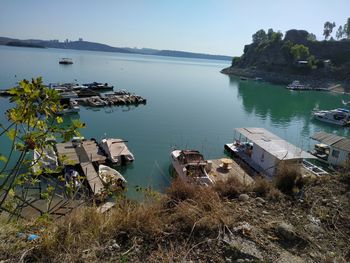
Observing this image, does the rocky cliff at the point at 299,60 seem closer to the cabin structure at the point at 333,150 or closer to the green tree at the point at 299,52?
the green tree at the point at 299,52

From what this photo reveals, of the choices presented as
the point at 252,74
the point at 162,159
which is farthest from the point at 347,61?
the point at 162,159

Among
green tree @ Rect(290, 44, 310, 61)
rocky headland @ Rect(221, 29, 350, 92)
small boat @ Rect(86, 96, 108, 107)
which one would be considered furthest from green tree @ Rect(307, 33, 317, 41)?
small boat @ Rect(86, 96, 108, 107)

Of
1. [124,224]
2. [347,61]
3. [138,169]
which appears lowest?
[138,169]

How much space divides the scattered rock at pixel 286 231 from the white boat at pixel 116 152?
16.9 metres

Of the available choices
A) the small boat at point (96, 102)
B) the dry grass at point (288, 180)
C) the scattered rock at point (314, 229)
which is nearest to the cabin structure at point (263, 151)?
the dry grass at point (288, 180)

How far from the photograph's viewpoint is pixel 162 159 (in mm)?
22906

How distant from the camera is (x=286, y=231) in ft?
15.2

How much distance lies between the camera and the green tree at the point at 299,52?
360ft

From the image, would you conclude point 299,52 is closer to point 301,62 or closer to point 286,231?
point 301,62

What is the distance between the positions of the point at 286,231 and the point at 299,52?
121055 millimetres

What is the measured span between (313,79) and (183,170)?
96.7 metres

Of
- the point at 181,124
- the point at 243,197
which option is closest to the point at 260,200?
the point at 243,197

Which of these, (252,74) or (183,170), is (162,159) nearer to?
(183,170)

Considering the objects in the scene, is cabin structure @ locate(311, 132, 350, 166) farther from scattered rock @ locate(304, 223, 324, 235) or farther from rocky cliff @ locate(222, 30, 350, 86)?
rocky cliff @ locate(222, 30, 350, 86)
